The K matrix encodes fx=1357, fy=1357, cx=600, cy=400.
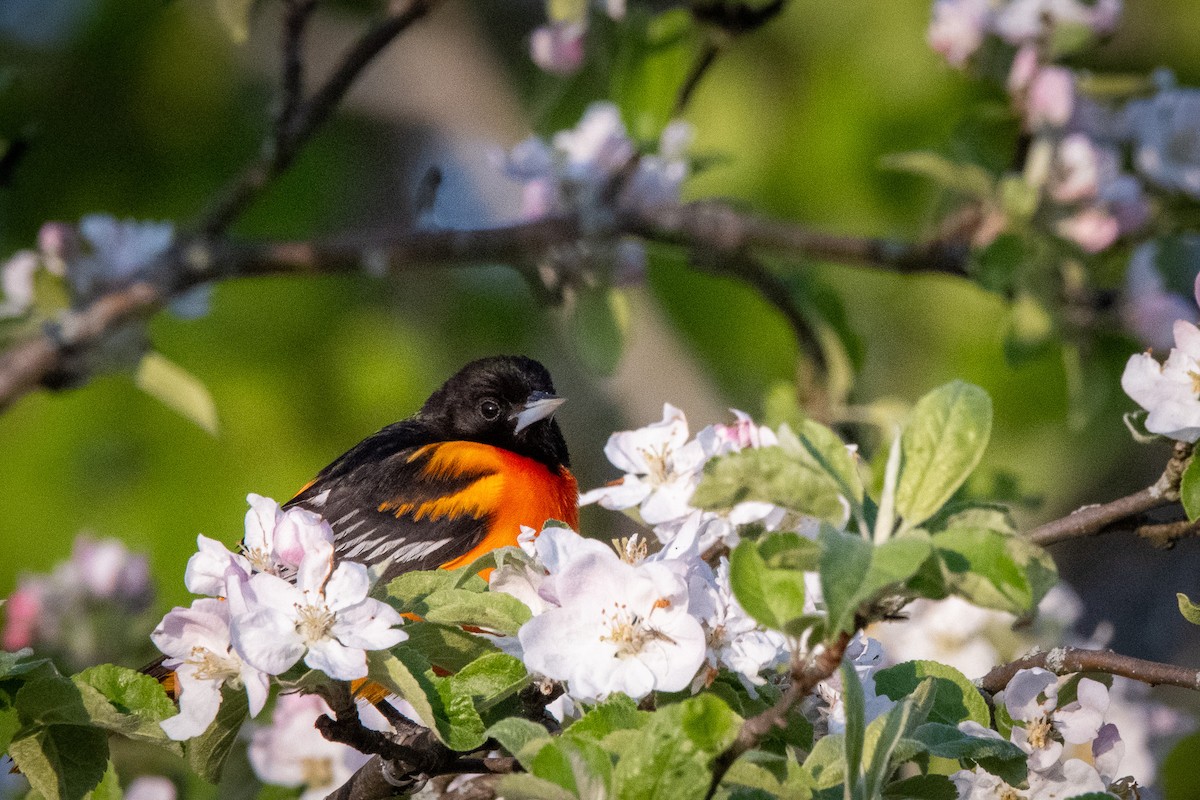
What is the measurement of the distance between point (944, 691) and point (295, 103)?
2.36m

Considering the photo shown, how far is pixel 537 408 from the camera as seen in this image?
4.24 m

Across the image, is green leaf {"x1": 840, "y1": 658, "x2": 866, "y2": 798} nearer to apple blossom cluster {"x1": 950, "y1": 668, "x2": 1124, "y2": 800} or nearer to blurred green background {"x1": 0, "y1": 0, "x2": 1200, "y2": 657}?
apple blossom cluster {"x1": 950, "y1": 668, "x2": 1124, "y2": 800}

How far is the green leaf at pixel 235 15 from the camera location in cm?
343

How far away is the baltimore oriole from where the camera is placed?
3727mm

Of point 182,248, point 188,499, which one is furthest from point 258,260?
point 188,499

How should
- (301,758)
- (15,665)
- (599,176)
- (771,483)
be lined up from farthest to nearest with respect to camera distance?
(599,176) < (301,758) < (15,665) < (771,483)

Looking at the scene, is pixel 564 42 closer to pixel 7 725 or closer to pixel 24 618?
pixel 24 618

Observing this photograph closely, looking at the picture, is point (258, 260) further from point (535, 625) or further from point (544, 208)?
point (535, 625)

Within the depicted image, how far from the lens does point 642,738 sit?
142 cm

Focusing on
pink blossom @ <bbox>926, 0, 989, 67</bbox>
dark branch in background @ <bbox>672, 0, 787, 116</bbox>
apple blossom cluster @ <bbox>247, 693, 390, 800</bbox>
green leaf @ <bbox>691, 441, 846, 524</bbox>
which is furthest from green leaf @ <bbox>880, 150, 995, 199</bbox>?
green leaf @ <bbox>691, 441, 846, 524</bbox>

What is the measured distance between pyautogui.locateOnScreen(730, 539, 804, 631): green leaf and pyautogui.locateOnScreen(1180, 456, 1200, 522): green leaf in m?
0.72

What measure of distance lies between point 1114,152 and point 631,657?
287 centimetres

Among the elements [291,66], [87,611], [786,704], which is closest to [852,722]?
[786,704]

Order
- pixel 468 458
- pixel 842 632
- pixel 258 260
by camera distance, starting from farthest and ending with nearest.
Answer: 1. pixel 468 458
2. pixel 258 260
3. pixel 842 632
